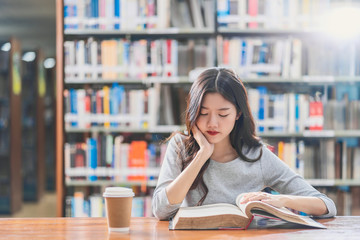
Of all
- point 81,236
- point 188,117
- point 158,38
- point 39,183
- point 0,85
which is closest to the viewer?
point 81,236

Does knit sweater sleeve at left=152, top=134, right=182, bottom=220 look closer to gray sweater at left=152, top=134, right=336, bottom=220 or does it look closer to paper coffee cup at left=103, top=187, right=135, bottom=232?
gray sweater at left=152, top=134, right=336, bottom=220

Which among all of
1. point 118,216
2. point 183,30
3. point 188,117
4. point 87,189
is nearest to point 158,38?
point 183,30

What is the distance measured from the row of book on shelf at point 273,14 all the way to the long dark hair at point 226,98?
1.41 m

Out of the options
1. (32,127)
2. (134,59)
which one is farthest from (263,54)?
(32,127)

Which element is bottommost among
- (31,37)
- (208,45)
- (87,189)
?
(87,189)

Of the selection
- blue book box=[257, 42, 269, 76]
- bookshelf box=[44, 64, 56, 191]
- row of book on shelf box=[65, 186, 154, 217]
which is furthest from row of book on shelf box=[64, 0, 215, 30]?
bookshelf box=[44, 64, 56, 191]

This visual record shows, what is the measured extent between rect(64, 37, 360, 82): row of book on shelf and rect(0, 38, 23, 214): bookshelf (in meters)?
2.72

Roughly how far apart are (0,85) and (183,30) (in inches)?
129

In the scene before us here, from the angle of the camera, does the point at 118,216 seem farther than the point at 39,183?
No

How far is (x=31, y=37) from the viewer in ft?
26.1

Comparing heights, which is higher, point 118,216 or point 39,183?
point 118,216

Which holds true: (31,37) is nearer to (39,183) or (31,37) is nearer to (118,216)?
(39,183)

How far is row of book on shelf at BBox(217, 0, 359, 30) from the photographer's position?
118 inches

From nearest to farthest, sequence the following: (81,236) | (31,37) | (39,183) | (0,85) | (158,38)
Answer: (81,236), (158,38), (0,85), (39,183), (31,37)
